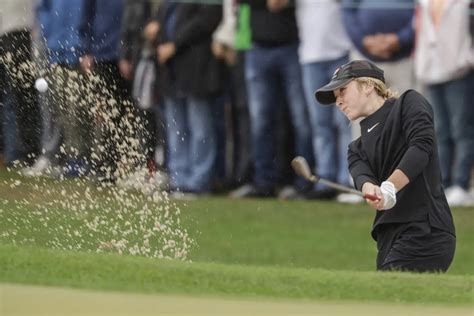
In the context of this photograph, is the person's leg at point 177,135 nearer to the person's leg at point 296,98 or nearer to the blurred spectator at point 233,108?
the blurred spectator at point 233,108

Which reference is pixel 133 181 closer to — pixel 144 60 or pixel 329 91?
pixel 144 60

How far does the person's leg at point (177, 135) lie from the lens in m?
17.7

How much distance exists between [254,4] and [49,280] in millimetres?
7808

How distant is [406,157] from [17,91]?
26.5ft

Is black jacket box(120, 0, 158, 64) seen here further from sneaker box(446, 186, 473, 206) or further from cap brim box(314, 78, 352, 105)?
cap brim box(314, 78, 352, 105)

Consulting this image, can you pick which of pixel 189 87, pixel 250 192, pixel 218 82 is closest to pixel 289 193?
pixel 250 192

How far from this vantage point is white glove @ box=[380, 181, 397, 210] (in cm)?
962

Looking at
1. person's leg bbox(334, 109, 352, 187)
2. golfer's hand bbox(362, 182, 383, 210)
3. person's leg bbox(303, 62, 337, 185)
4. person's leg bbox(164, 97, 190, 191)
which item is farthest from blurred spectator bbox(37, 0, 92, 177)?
golfer's hand bbox(362, 182, 383, 210)

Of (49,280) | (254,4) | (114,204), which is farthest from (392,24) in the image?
(49,280)

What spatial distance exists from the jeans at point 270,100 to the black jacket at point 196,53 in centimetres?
37

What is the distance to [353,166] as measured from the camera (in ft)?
33.8

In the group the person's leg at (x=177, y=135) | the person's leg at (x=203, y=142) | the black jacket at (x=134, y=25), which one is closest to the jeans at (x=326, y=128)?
the person's leg at (x=203, y=142)

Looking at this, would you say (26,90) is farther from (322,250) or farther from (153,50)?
(322,250)

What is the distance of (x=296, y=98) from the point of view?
17.2 metres
